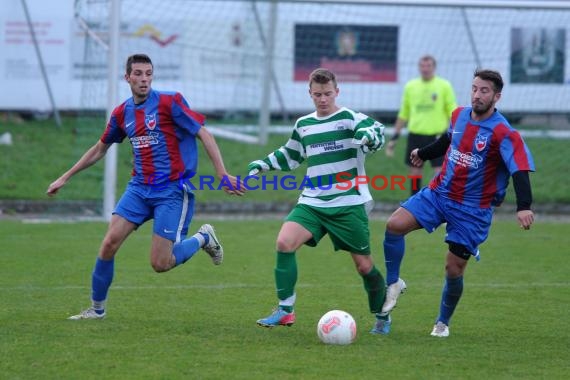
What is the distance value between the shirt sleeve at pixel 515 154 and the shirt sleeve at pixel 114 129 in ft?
9.52

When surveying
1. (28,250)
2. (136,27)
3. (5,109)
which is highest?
(136,27)

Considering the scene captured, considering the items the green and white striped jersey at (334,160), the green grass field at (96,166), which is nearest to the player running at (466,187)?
the green and white striped jersey at (334,160)

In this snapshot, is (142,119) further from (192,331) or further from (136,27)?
(136,27)

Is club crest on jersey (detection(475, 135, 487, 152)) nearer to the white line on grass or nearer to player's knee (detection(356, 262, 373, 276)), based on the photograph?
player's knee (detection(356, 262, 373, 276))

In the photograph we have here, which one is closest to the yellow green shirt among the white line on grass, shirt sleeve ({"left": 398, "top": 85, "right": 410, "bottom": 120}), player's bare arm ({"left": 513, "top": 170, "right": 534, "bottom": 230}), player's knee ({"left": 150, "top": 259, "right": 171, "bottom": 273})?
shirt sleeve ({"left": 398, "top": 85, "right": 410, "bottom": 120})

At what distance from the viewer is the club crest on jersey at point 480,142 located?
6723 mm

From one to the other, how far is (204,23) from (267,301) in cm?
1120

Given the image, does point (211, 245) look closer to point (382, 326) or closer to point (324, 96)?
point (382, 326)

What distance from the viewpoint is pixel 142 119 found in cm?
737

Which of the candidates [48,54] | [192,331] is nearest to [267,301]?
[192,331]

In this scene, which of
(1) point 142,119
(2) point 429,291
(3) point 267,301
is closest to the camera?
(1) point 142,119

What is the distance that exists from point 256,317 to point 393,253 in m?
1.24

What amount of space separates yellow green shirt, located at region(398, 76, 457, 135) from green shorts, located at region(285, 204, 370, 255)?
7.24 m

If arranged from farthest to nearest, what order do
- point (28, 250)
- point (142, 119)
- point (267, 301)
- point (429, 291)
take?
point (28, 250)
point (429, 291)
point (267, 301)
point (142, 119)
